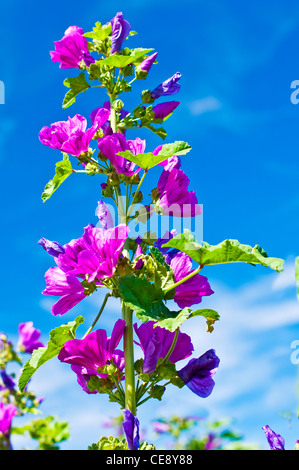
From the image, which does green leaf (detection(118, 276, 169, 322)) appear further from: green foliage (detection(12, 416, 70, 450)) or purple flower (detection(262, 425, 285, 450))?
green foliage (detection(12, 416, 70, 450))

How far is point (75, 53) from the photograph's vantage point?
3688 mm

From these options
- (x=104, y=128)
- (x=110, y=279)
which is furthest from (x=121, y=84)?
(x=110, y=279)

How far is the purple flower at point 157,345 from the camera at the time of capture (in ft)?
9.54

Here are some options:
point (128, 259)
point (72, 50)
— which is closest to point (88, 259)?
point (128, 259)

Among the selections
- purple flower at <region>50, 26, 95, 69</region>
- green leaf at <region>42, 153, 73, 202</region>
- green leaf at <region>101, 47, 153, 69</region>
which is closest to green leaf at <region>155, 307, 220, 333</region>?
green leaf at <region>42, 153, 73, 202</region>

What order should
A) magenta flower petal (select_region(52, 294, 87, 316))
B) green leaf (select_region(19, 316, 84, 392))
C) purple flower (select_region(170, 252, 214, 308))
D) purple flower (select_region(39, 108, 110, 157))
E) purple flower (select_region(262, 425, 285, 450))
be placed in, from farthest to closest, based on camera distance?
purple flower (select_region(39, 108, 110, 157)), magenta flower petal (select_region(52, 294, 87, 316)), purple flower (select_region(170, 252, 214, 308)), green leaf (select_region(19, 316, 84, 392)), purple flower (select_region(262, 425, 285, 450))

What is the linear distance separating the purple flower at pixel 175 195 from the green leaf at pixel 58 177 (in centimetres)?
56

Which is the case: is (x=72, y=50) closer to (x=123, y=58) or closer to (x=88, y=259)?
(x=123, y=58)

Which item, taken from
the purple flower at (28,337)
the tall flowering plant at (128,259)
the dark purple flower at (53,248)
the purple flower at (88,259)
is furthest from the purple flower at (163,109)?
the purple flower at (28,337)

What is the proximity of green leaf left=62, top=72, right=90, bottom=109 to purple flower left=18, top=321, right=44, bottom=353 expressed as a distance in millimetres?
2337

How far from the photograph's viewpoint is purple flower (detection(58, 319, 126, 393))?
2.93m

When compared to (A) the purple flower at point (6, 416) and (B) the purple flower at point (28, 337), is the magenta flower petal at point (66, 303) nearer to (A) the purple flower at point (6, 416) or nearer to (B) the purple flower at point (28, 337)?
(A) the purple flower at point (6, 416)

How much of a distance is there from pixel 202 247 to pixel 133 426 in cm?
88

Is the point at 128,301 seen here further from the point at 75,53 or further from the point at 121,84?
the point at 75,53
